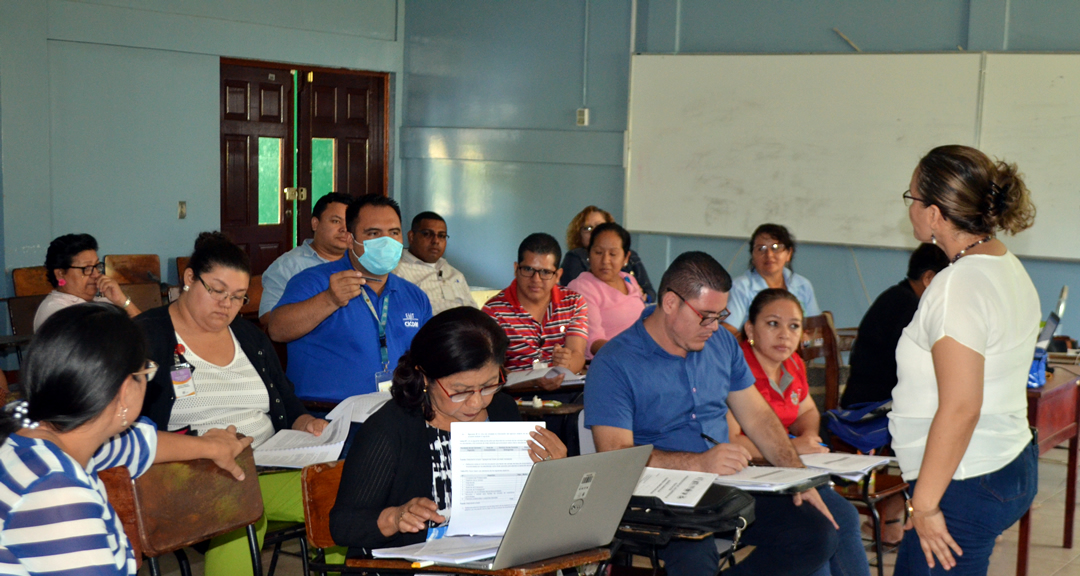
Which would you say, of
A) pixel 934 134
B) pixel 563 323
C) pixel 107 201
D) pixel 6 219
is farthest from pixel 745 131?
pixel 6 219

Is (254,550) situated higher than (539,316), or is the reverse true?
(539,316)

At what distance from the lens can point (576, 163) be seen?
26.8 feet

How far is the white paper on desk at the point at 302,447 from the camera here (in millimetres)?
2764

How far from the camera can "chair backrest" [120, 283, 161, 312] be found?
239 inches

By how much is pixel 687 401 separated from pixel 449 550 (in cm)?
113

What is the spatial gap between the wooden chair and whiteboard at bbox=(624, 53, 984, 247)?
17.7 feet

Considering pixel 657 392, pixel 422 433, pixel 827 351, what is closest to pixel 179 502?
pixel 422 433

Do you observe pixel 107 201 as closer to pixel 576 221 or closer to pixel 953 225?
pixel 576 221

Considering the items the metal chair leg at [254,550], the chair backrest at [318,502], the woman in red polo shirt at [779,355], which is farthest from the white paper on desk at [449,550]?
the woman in red polo shirt at [779,355]

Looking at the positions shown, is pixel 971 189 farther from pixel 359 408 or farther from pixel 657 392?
pixel 359 408

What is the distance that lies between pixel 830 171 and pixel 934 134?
2.38 feet

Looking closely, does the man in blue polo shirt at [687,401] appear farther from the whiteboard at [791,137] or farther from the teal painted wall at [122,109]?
the teal painted wall at [122,109]

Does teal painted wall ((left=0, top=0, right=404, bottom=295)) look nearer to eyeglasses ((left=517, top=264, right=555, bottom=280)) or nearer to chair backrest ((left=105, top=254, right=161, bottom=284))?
chair backrest ((left=105, top=254, right=161, bottom=284))

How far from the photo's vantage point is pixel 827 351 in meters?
4.51
